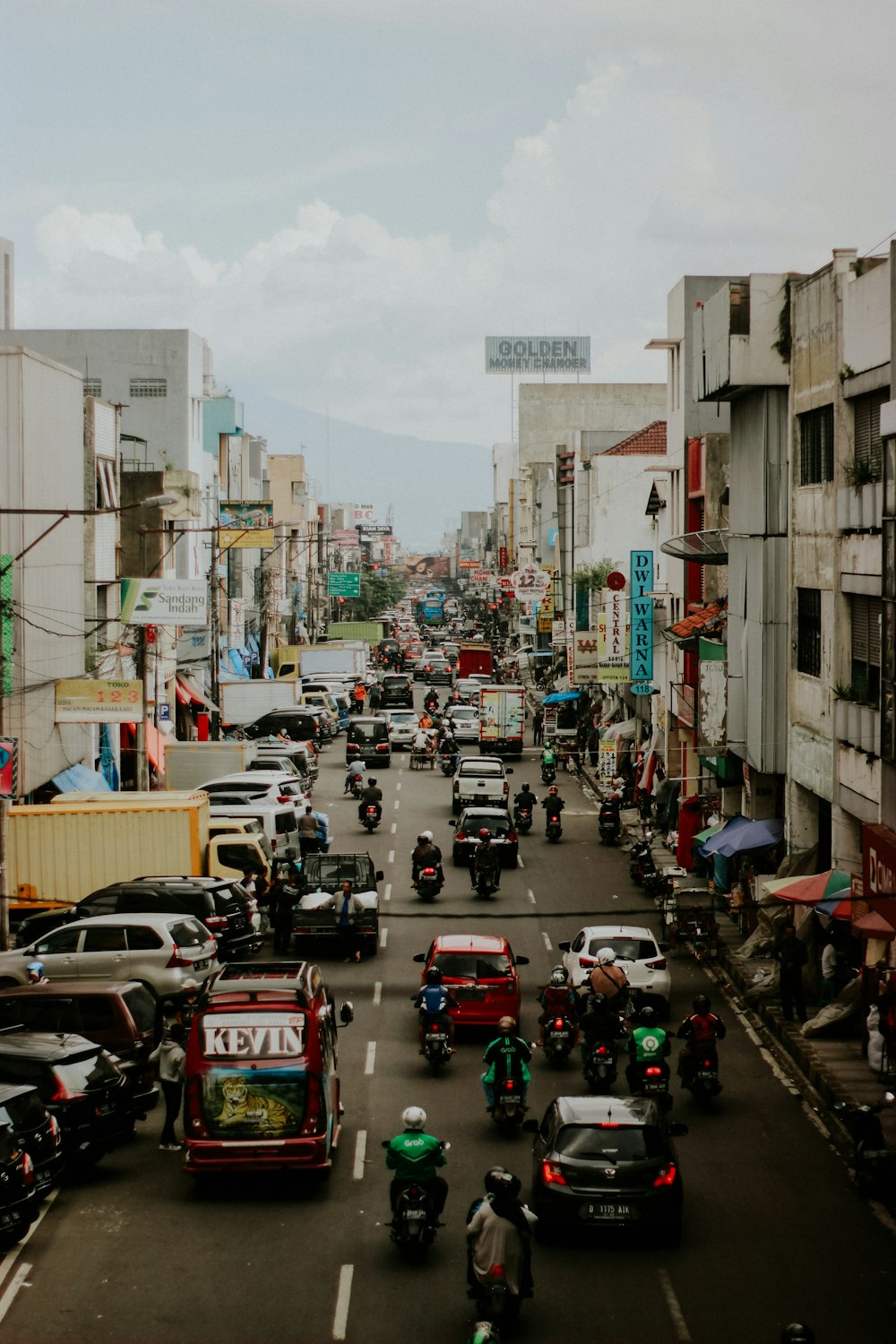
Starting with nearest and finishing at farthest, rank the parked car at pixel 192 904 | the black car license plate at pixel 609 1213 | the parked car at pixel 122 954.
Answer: the black car license plate at pixel 609 1213 → the parked car at pixel 122 954 → the parked car at pixel 192 904

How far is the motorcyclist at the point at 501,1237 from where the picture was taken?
1280 centimetres

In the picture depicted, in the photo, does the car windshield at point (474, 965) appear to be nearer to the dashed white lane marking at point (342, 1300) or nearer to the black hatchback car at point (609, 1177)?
the black hatchback car at point (609, 1177)

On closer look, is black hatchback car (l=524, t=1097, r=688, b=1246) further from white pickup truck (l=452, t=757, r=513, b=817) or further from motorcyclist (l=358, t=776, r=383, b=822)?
motorcyclist (l=358, t=776, r=383, b=822)

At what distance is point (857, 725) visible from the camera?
25156mm

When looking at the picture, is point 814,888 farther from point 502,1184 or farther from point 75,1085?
point 502,1184

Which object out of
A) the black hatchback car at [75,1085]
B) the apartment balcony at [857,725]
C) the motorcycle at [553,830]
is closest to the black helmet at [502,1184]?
the black hatchback car at [75,1085]

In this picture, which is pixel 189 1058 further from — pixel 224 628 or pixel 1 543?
pixel 224 628

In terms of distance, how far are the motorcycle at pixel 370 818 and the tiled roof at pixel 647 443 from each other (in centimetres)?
3123

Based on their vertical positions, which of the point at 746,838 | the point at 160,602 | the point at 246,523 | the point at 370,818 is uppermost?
the point at 246,523

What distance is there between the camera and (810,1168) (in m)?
17.9

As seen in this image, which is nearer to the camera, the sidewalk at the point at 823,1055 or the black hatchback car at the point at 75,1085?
the black hatchback car at the point at 75,1085

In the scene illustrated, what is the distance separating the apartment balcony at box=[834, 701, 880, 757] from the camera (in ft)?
79.0

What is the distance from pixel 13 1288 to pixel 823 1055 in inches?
460

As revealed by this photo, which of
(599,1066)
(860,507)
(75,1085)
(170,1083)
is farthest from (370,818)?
(75,1085)
